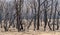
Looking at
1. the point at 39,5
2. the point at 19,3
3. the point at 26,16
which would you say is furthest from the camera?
the point at 26,16

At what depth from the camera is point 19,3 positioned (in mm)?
21312

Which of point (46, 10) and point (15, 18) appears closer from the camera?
point (15, 18)

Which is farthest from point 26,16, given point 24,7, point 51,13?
point 51,13

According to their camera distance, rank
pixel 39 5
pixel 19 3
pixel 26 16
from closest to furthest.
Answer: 1. pixel 19 3
2. pixel 39 5
3. pixel 26 16

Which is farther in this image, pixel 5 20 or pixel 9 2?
pixel 9 2

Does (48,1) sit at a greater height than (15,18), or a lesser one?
greater

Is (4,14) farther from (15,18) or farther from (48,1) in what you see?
(48,1)

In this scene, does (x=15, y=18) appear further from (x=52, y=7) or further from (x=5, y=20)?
(x=52, y=7)

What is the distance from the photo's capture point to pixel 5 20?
23.3 metres

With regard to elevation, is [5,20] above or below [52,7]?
below

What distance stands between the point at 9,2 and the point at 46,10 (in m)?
5.85

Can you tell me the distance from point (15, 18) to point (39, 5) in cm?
357

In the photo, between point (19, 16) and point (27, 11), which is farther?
point (27, 11)

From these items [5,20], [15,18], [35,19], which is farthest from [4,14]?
[35,19]
